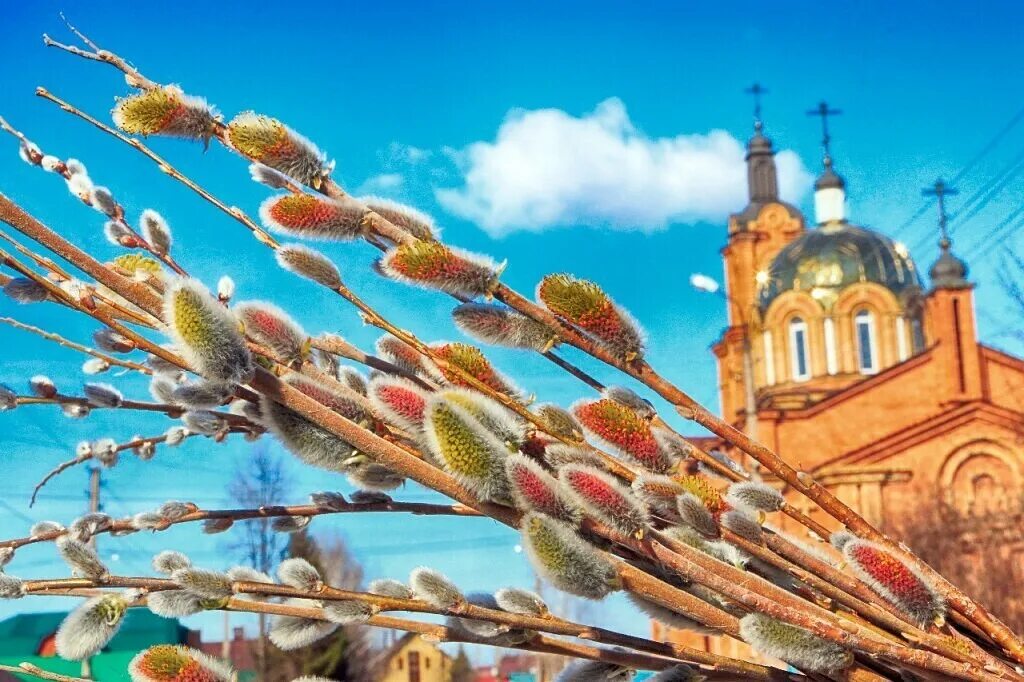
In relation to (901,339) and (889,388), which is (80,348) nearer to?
(889,388)

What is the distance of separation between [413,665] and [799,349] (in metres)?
11.9

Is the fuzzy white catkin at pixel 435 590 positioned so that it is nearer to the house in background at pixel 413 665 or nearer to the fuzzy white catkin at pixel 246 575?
the fuzzy white catkin at pixel 246 575

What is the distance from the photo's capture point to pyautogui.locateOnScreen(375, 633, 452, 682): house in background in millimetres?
25484

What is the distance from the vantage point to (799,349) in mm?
33562

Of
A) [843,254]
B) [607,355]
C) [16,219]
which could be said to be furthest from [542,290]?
[843,254]

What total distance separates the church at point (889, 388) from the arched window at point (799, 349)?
34mm

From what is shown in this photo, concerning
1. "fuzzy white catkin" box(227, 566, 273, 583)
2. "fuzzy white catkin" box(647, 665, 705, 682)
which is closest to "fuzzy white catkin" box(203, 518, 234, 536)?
"fuzzy white catkin" box(227, 566, 273, 583)

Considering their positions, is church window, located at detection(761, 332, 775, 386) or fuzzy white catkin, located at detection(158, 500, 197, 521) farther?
church window, located at detection(761, 332, 775, 386)

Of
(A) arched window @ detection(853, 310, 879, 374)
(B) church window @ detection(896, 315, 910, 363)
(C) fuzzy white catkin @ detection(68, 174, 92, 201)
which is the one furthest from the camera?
(A) arched window @ detection(853, 310, 879, 374)

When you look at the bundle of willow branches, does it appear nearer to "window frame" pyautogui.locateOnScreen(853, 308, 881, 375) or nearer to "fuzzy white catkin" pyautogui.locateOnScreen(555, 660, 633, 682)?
"fuzzy white catkin" pyautogui.locateOnScreen(555, 660, 633, 682)

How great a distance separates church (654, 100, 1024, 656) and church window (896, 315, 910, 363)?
0.11ft

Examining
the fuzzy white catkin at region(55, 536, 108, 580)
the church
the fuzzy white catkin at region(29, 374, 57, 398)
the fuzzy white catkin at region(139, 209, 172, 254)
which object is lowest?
the fuzzy white catkin at region(55, 536, 108, 580)

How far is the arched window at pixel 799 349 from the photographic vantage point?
33.3 metres

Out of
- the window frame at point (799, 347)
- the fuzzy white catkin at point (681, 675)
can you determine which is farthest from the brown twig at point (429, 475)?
the window frame at point (799, 347)
